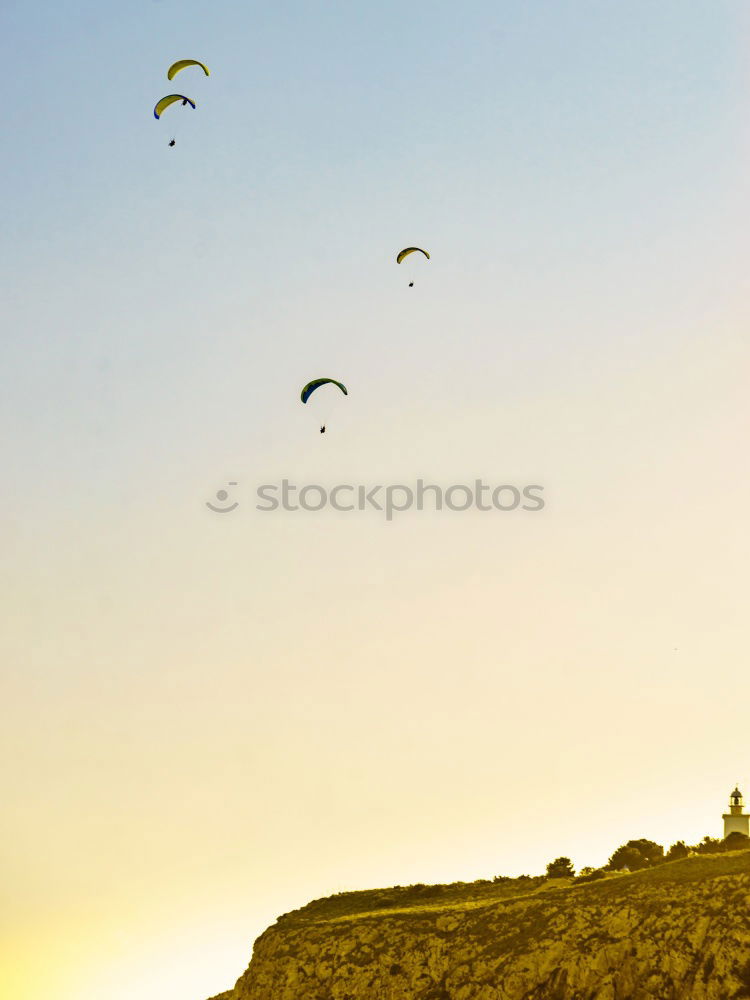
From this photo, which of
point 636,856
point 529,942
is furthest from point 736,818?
point 529,942

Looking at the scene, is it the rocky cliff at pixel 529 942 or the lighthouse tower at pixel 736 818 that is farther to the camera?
the lighthouse tower at pixel 736 818

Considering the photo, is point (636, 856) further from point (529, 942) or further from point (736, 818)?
point (529, 942)

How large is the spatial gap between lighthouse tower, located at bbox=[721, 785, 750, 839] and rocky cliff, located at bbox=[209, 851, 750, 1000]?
12381 millimetres

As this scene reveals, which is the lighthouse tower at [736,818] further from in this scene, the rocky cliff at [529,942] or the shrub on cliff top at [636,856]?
the rocky cliff at [529,942]

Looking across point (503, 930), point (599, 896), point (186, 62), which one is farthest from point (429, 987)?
point (186, 62)

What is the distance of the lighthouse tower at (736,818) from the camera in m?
96.9

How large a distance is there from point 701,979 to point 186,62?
53.5m

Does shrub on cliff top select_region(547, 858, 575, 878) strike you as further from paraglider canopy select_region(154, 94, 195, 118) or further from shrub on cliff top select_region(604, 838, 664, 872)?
paraglider canopy select_region(154, 94, 195, 118)

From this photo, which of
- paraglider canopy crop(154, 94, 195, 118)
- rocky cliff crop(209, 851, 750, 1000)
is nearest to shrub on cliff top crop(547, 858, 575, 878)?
rocky cliff crop(209, 851, 750, 1000)

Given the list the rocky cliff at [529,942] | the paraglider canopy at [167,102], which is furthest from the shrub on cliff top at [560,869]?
the paraglider canopy at [167,102]

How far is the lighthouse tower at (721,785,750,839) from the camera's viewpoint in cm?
9688

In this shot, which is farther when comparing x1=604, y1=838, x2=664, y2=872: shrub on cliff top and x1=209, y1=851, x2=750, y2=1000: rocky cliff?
x1=604, y1=838, x2=664, y2=872: shrub on cliff top

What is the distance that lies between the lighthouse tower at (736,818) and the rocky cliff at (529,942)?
1238 centimetres

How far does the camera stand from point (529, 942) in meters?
77.3
